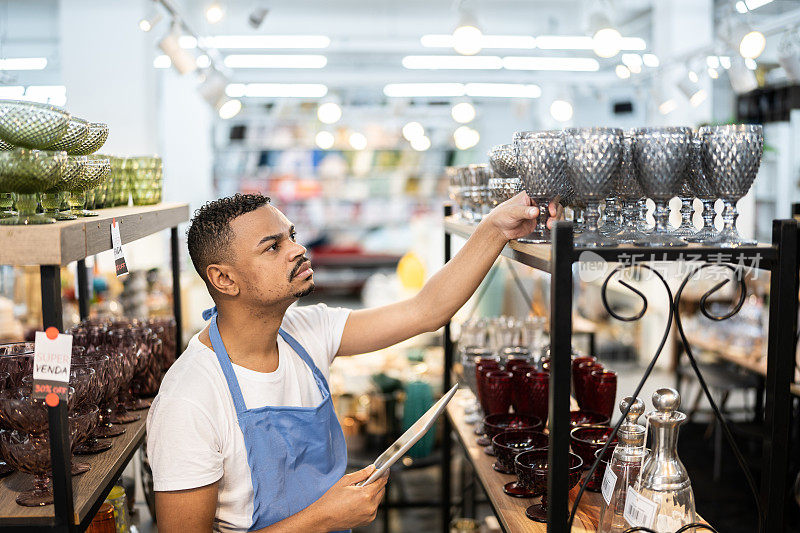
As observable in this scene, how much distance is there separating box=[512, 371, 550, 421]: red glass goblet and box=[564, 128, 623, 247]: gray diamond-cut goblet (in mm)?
678

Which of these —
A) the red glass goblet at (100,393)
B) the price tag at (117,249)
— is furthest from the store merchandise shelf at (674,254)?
the red glass goblet at (100,393)

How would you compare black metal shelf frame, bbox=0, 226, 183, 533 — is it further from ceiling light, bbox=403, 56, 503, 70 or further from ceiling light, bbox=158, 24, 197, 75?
ceiling light, bbox=403, 56, 503, 70

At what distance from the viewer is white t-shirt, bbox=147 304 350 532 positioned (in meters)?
1.45

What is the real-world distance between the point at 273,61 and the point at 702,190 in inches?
340

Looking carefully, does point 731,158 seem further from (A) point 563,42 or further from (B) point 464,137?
(A) point 563,42

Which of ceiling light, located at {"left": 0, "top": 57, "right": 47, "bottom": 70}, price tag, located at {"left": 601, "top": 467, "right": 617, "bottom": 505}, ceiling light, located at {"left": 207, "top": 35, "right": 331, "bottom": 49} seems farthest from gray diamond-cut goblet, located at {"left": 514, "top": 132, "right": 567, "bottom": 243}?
ceiling light, located at {"left": 207, "top": 35, "right": 331, "bottom": 49}

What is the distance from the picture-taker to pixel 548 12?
353 inches

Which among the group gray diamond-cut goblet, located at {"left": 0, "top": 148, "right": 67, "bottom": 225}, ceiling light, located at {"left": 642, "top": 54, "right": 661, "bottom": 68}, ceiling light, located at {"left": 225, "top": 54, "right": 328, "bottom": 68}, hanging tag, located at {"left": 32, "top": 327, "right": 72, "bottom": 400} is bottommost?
hanging tag, located at {"left": 32, "top": 327, "right": 72, "bottom": 400}

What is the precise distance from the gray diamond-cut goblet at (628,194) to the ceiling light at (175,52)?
14.5ft

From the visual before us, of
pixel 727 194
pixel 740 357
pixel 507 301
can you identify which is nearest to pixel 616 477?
pixel 727 194

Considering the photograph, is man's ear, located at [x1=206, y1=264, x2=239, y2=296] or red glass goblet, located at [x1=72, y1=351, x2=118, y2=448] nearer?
red glass goblet, located at [x1=72, y1=351, x2=118, y2=448]

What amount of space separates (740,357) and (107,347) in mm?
4121

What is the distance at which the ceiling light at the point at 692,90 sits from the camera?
5922 millimetres

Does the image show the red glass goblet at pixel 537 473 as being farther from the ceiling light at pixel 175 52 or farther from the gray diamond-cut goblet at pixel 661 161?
the ceiling light at pixel 175 52
